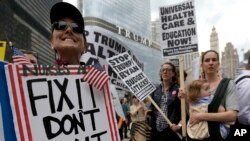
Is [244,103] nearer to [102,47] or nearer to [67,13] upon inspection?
[102,47]

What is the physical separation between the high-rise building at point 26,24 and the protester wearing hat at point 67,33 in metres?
65.7

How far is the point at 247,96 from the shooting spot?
471cm

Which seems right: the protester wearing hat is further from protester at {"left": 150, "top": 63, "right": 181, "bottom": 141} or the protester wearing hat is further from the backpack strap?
protester at {"left": 150, "top": 63, "right": 181, "bottom": 141}

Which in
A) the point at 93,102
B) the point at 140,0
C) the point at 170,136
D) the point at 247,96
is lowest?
the point at 170,136

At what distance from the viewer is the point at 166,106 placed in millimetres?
5742

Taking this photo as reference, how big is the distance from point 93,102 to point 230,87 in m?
2.51

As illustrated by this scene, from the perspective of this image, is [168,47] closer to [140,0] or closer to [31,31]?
[140,0]

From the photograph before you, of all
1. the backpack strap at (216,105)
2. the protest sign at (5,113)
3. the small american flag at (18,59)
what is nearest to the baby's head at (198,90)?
→ the backpack strap at (216,105)

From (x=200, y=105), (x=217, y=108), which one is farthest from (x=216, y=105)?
(x=200, y=105)

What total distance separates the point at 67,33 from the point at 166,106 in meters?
3.45

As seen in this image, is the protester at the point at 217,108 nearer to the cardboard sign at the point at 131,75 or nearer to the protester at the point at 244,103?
the protester at the point at 244,103

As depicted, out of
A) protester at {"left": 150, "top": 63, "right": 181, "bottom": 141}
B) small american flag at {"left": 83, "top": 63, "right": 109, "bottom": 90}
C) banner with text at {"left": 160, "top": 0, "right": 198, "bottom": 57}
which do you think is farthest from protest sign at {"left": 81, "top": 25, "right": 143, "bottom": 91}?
small american flag at {"left": 83, "top": 63, "right": 109, "bottom": 90}

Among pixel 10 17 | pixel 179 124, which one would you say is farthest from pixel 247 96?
pixel 10 17

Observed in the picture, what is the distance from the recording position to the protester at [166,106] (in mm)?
5656
